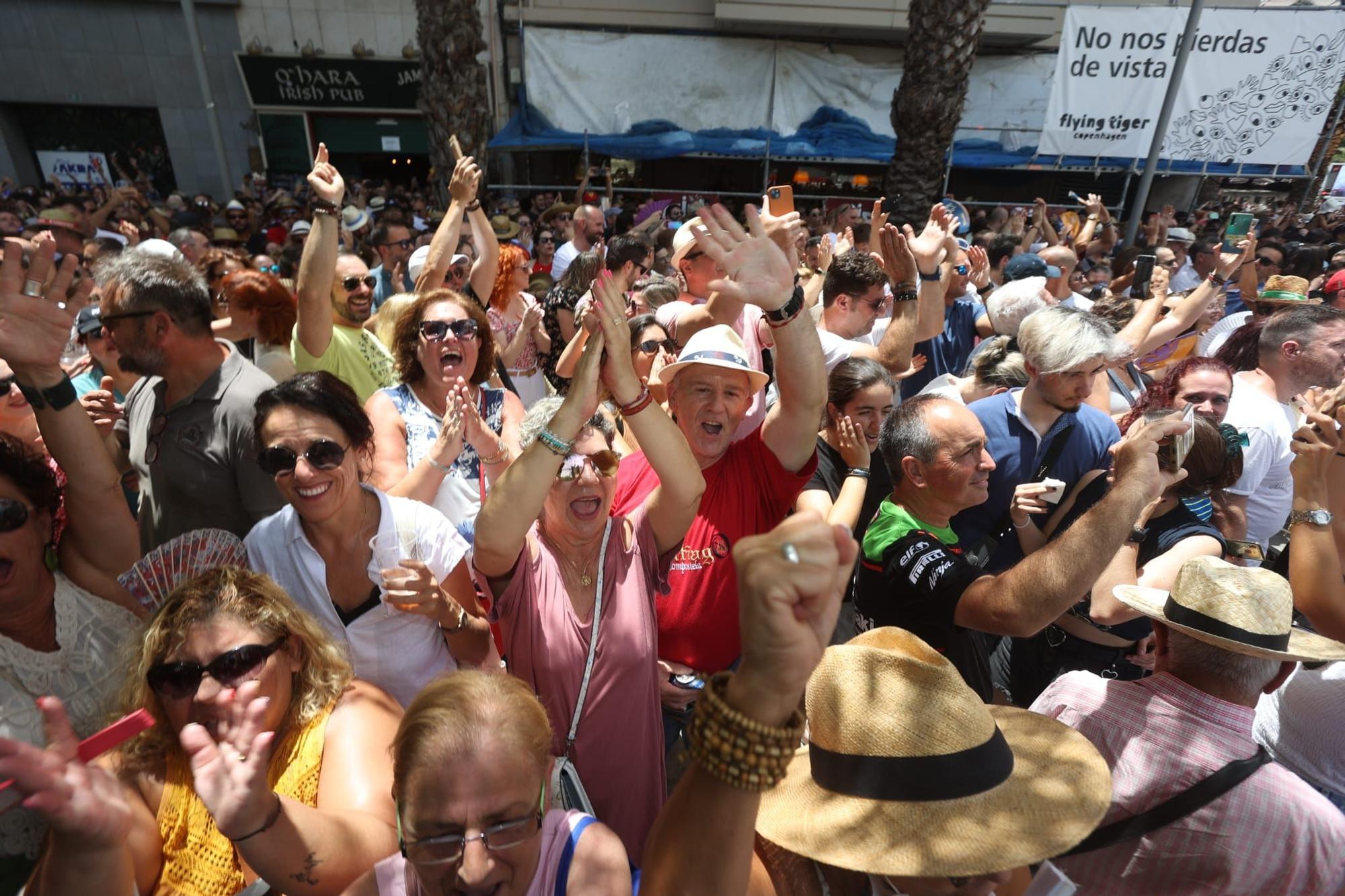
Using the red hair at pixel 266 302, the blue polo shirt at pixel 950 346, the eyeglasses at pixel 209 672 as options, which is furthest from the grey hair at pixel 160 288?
the blue polo shirt at pixel 950 346

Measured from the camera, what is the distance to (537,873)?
4.55 feet

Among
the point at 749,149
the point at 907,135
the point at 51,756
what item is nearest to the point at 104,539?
the point at 51,756

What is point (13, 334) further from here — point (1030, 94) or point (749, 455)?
point (1030, 94)

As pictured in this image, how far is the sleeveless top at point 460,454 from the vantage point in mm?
2848

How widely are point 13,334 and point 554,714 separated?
1.86 metres

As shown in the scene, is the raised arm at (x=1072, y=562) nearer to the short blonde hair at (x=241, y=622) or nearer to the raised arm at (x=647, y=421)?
the raised arm at (x=647, y=421)

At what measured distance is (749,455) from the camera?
265cm

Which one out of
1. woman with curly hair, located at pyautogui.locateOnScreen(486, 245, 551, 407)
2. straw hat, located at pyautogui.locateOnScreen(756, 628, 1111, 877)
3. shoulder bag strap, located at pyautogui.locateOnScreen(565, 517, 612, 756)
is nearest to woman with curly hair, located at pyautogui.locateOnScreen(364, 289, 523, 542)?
shoulder bag strap, located at pyautogui.locateOnScreen(565, 517, 612, 756)

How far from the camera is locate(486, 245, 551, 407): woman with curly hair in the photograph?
484 centimetres

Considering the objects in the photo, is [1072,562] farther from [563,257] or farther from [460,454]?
[563,257]

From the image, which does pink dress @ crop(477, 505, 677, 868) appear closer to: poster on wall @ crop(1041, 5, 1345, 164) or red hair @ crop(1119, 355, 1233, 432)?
red hair @ crop(1119, 355, 1233, 432)

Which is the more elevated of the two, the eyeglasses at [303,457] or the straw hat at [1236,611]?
the eyeglasses at [303,457]

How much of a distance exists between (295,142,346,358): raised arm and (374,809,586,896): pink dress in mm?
2711

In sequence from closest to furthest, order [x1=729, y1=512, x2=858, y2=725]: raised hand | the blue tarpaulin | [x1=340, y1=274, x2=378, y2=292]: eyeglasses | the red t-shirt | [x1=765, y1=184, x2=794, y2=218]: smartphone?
[x1=729, y1=512, x2=858, y2=725]: raised hand
the red t-shirt
[x1=765, y1=184, x2=794, y2=218]: smartphone
[x1=340, y1=274, x2=378, y2=292]: eyeglasses
the blue tarpaulin
